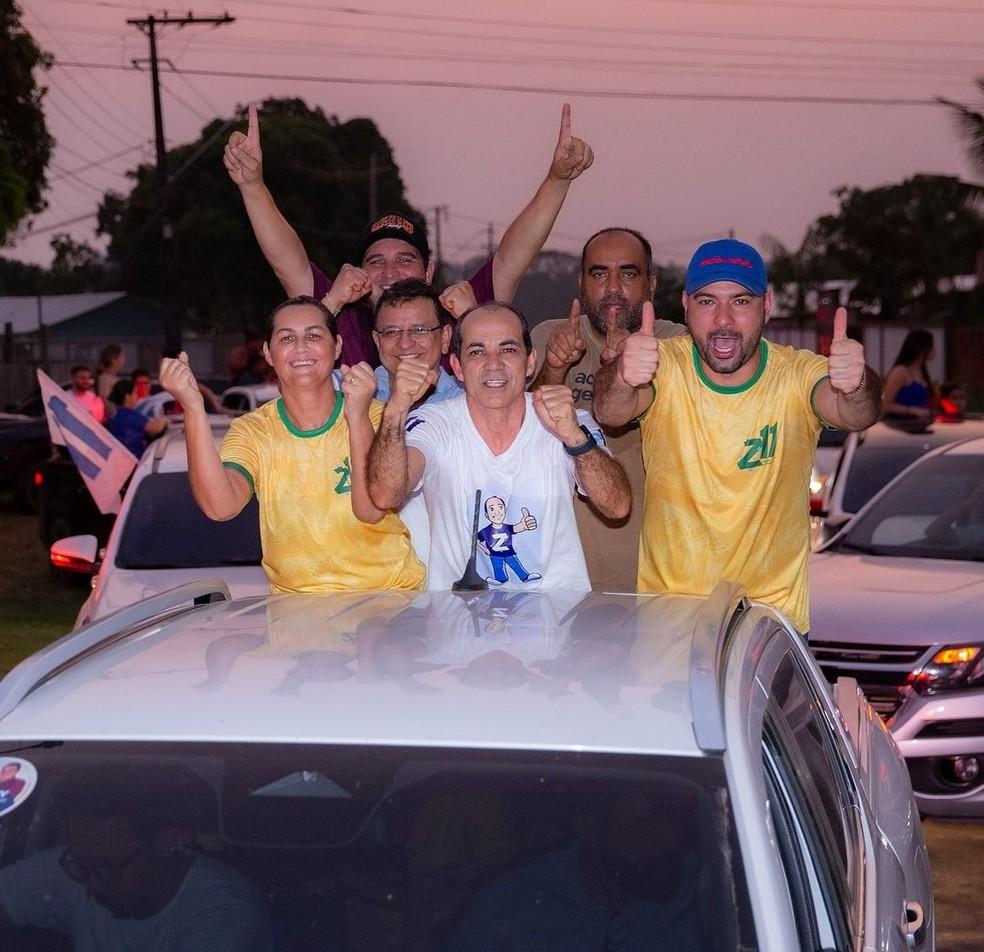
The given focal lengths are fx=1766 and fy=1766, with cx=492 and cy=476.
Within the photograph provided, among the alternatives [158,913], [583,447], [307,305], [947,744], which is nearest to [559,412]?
[583,447]

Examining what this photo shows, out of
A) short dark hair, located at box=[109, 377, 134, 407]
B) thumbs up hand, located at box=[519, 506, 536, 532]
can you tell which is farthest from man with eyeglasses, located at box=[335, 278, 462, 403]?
short dark hair, located at box=[109, 377, 134, 407]

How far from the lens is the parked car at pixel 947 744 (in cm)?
668

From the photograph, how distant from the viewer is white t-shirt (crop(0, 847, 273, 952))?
2783 mm

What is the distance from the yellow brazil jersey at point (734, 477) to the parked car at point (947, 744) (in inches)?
80.4

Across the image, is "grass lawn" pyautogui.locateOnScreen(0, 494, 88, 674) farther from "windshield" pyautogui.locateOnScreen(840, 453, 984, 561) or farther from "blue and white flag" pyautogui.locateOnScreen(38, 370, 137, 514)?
"windshield" pyautogui.locateOnScreen(840, 453, 984, 561)

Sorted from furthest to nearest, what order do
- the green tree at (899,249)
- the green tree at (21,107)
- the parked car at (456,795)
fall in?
the green tree at (899,249) → the green tree at (21,107) → the parked car at (456,795)

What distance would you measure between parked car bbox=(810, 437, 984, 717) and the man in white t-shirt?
245cm

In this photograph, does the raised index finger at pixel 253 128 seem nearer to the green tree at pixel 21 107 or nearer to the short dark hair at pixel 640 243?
the short dark hair at pixel 640 243

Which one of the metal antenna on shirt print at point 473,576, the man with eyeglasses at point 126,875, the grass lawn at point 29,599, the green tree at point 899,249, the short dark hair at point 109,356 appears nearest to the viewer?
the man with eyeglasses at point 126,875

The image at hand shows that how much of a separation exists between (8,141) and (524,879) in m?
22.4

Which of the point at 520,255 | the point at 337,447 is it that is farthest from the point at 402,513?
the point at 520,255

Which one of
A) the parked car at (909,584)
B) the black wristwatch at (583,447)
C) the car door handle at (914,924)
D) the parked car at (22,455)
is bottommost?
the parked car at (22,455)

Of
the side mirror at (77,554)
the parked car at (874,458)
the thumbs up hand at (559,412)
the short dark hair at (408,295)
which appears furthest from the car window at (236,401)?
the thumbs up hand at (559,412)

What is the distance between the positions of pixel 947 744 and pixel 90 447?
6085 mm
